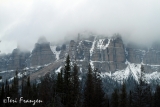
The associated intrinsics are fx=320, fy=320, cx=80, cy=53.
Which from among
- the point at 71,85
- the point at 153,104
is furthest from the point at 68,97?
the point at 153,104

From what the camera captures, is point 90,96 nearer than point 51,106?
No

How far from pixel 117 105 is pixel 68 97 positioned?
27.3 meters

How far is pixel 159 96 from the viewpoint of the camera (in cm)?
8431

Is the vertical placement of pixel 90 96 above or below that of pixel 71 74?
below

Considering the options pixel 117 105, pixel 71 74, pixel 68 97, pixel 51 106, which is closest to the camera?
pixel 51 106

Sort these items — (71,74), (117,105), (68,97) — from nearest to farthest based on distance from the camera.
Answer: (68,97)
(71,74)
(117,105)

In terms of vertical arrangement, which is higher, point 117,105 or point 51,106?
point 51,106

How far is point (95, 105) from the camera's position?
66625 mm

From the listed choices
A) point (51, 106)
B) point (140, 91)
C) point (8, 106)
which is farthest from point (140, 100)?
point (51, 106)

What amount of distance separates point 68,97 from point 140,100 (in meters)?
15.7

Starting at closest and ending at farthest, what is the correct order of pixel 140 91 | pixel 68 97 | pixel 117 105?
1. pixel 68 97
2. pixel 140 91
3. pixel 117 105

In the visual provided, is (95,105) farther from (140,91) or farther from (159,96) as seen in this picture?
(159,96)

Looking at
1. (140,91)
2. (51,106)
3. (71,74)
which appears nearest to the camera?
(51,106)

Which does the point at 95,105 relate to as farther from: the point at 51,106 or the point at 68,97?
the point at 51,106
